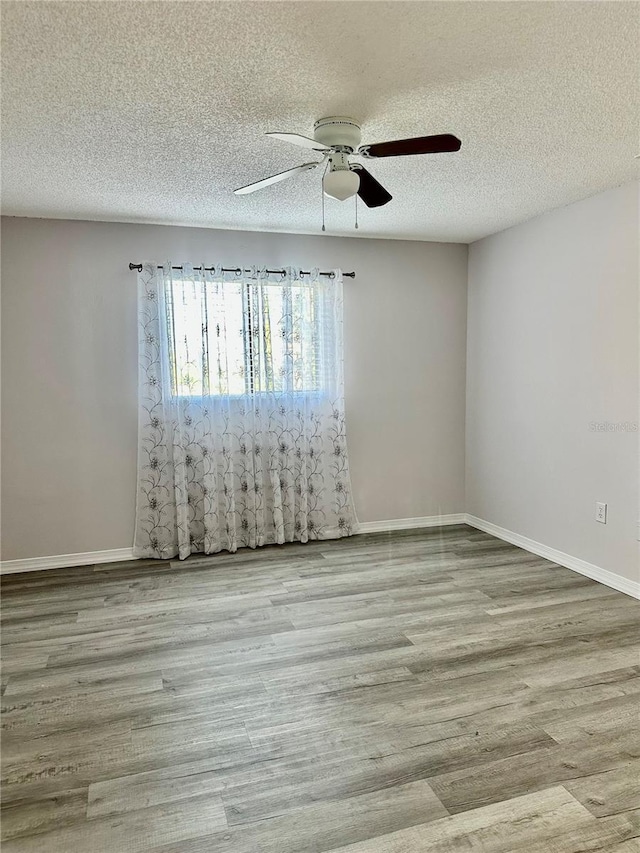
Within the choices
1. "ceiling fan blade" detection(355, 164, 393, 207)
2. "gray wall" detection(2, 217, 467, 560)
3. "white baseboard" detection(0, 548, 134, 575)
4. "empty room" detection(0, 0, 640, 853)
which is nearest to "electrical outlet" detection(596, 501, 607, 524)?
"empty room" detection(0, 0, 640, 853)

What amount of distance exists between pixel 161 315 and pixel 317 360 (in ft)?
3.92

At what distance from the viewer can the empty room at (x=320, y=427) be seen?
1.83m

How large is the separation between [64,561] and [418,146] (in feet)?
11.4

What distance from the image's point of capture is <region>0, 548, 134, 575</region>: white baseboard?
3994 millimetres

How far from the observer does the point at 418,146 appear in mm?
2230

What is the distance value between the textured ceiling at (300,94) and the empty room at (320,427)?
0.02 meters

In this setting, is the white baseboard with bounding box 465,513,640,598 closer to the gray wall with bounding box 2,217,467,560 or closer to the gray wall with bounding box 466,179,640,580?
the gray wall with bounding box 466,179,640,580

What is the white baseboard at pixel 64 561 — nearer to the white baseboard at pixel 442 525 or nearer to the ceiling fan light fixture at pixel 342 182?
the white baseboard at pixel 442 525

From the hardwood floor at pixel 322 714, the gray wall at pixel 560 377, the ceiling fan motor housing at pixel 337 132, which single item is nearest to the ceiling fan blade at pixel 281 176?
the ceiling fan motor housing at pixel 337 132

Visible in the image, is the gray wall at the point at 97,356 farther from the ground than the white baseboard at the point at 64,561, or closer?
farther from the ground

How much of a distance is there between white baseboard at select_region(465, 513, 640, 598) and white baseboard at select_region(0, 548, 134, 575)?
9.08ft

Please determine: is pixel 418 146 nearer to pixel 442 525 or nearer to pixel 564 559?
pixel 564 559

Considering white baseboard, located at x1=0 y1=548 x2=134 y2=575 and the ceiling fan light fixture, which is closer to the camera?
the ceiling fan light fixture

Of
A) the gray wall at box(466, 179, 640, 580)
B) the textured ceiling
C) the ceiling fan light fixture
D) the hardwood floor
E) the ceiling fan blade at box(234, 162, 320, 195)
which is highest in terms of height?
the textured ceiling
